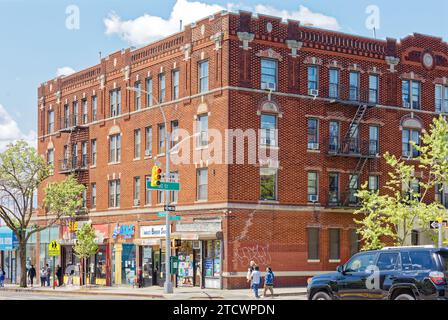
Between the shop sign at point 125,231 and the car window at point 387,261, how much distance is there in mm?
35938

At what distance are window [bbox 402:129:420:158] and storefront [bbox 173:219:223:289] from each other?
15615mm

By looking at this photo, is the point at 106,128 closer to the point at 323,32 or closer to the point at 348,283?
the point at 323,32

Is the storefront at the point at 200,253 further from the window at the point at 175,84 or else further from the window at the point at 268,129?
the window at the point at 175,84

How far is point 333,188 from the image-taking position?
2090 inches

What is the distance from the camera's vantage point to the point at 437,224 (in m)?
38.4

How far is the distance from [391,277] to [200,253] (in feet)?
94.3

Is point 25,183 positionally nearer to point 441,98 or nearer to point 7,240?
point 7,240

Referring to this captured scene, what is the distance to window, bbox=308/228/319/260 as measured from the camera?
51.2m

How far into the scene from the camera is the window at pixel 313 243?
51250 millimetres

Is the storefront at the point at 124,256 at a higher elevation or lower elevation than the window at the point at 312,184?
lower

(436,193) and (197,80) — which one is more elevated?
(197,80)

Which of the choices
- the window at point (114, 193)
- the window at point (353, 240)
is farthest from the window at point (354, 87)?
the window at point (114, 193)

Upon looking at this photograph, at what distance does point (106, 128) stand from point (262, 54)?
16604mm
